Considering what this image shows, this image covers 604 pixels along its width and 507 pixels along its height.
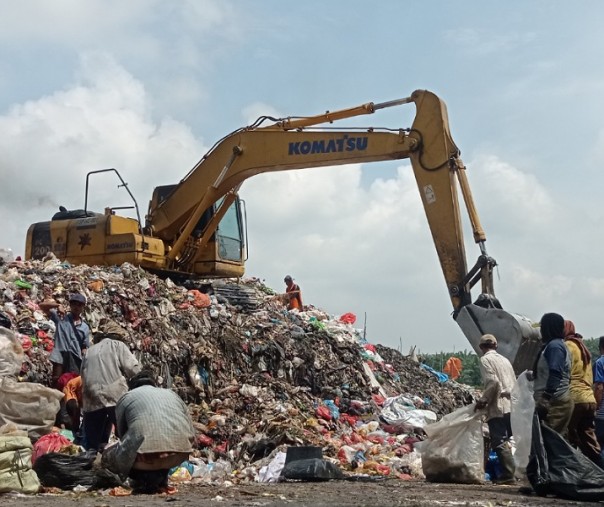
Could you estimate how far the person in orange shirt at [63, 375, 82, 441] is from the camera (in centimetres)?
931

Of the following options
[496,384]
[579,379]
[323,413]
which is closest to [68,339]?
[323,413]

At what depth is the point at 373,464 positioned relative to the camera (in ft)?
33.2

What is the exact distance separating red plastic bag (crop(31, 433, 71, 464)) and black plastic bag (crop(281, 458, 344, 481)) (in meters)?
2.24

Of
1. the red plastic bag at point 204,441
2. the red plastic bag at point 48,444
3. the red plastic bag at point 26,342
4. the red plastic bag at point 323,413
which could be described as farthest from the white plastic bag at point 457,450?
the red plastic bag at point 26,342

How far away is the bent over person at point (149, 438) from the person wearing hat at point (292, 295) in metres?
11.6

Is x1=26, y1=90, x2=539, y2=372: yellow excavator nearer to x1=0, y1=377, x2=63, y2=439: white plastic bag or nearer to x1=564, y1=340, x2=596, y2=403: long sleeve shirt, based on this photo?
x1=564, y1=340, x2=596, y2=403: long sleeve shirt

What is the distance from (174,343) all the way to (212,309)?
1954mm

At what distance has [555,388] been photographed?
7609 mm

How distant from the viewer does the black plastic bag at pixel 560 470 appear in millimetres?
6977

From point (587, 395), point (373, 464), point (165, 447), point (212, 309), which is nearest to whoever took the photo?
point (165, 447)

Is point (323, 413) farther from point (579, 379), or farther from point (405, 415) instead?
point (579, 379)

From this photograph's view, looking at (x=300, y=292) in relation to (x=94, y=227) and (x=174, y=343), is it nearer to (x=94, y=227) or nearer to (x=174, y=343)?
(x=94, y=227)

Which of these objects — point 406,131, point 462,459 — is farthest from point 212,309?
point 462,459

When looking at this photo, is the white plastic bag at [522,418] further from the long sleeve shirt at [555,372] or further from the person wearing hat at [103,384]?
the person wearing hat at [103,384]
